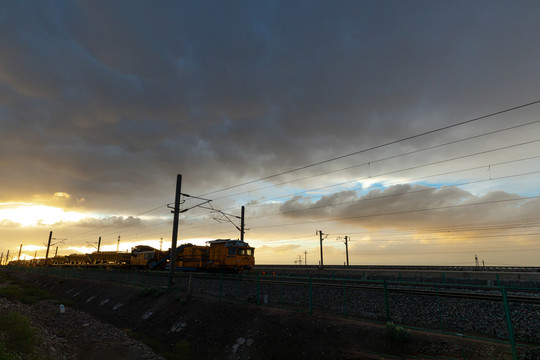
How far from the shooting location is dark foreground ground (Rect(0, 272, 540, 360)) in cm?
1130

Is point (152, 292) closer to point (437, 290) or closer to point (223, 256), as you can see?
point (223, 256)

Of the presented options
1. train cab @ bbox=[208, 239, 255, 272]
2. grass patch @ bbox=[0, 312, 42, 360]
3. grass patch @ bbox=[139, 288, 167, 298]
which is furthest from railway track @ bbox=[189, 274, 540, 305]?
grass patch @ bbox=[0, 312, 42, 360]

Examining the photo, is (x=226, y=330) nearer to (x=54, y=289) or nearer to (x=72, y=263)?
(x=54, y=289)

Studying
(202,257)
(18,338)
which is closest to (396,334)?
(18,338)

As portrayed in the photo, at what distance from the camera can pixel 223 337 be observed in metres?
16.4

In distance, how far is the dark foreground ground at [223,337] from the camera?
445 inches

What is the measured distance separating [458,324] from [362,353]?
668cm

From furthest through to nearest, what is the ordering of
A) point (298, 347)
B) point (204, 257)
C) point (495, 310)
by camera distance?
point (204, 257) → point (495, 310) → point (298, 347)

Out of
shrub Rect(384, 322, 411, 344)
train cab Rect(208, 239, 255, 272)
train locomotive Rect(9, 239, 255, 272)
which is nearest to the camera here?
shrub Rect(384, 322, 411, 344)

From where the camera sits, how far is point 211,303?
2075 cm

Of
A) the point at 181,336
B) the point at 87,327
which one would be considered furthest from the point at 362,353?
the point at 87,327

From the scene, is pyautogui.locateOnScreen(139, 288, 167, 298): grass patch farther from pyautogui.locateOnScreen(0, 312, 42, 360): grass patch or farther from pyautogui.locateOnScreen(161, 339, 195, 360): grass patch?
pyautogui.locateOnScreen(0, 312, 42, 360): grass patch

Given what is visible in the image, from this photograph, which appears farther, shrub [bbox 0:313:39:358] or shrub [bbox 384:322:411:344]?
shrub [bbox 0:313:39:358]

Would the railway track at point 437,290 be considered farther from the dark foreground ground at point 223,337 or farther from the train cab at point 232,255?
the train cab at point 232,255
